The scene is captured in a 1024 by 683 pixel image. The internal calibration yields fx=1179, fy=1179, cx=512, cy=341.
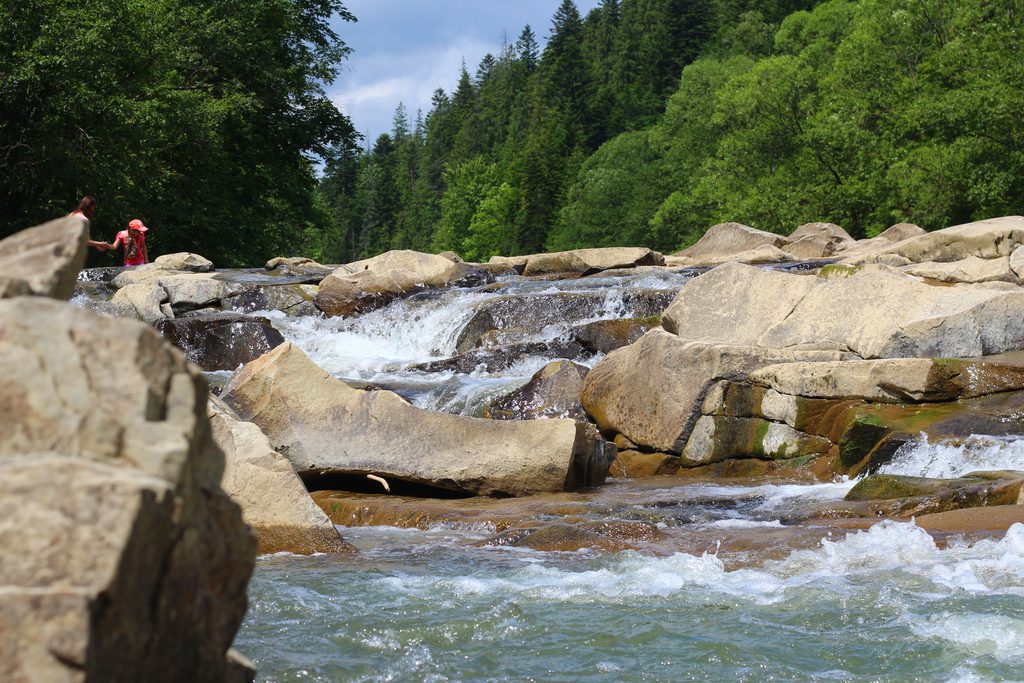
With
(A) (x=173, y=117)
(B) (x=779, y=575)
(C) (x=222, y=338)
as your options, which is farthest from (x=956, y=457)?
(A) (x=173, y=117)

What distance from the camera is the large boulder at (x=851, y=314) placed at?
12.0m

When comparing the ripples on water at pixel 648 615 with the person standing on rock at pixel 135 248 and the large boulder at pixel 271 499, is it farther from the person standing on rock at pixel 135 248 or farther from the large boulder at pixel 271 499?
the person standing on rock at pixel 135 248

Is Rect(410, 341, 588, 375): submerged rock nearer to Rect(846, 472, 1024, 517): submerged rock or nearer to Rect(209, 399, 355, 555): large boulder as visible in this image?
Rect(846, 472, 1024, 517): submerged rock

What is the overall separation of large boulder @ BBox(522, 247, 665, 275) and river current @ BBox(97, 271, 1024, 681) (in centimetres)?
1564

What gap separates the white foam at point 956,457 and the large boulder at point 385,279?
12.5 metres

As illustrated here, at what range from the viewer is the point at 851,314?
12.9 m

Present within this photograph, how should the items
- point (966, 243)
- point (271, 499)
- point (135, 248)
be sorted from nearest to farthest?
point (271, 499)
point (966, 243)
point (135, 248)

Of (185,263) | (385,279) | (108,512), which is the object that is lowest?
(108,512)

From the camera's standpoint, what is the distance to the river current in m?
5.13

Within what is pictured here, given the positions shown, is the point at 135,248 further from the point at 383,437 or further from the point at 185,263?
the point at 383,437

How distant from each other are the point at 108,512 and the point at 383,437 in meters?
7.47

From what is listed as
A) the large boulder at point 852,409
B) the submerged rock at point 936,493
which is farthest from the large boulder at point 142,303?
the submerged rock at point 936,493

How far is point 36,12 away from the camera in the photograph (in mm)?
25703

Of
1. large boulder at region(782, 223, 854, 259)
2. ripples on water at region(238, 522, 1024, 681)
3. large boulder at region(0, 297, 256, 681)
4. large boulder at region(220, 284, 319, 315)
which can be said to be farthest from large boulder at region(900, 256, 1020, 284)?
large boulder at region(0, 297, 256, 681)
